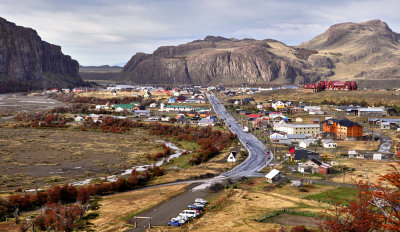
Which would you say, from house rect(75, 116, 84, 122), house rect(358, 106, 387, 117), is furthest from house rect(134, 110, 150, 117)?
house rect(358, 106, 387, 117)

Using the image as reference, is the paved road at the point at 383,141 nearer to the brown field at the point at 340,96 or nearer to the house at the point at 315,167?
the house at the point at 315,167

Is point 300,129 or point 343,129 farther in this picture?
point 300,129

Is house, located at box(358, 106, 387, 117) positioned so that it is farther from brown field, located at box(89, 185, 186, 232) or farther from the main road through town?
brown field, located at box(89, 185, 186, 232)

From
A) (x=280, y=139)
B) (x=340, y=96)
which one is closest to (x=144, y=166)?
(x=280, y=139)

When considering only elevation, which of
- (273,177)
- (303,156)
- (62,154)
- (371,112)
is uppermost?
(371,112)

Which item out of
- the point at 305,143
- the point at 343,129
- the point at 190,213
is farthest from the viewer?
the point at 343,129

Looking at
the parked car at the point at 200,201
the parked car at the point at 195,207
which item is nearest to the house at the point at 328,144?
the parked car at the point at 200,201

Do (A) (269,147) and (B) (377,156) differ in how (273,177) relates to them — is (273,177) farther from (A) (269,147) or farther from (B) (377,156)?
(A) (269,147)

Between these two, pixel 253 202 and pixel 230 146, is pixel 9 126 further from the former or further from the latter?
pixel 253 202
